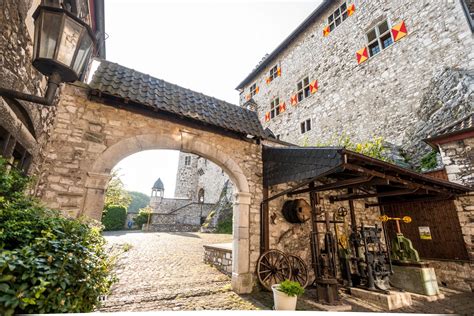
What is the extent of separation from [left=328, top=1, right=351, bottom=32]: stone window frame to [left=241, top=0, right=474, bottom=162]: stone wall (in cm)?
30

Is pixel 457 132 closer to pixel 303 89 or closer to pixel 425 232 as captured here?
pixel 425 232

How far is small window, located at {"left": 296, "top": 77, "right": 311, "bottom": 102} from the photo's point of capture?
13961 mm

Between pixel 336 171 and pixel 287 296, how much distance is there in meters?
2.28

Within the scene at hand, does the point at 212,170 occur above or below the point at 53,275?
above

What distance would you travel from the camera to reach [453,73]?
7.64m

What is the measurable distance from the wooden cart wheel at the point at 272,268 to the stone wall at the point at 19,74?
15.0 feet

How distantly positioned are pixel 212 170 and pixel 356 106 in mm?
16475

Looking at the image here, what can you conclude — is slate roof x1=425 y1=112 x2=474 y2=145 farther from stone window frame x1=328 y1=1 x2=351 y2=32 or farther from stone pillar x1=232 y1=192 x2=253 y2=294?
stone window frame x1=328 y1=1 x2=351 y2=32

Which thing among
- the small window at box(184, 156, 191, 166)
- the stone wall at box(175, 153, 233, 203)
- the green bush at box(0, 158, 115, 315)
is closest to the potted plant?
the green bush at box(0, 158, 115, 315)

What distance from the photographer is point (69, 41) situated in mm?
1859

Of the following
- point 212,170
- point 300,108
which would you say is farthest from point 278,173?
point 212,170

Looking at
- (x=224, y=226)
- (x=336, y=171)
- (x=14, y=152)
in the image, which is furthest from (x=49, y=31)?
(x=224, y=226)

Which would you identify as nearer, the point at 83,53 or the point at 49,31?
the point at 49,31

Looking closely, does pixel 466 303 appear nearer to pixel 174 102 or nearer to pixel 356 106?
pixel 174 102
